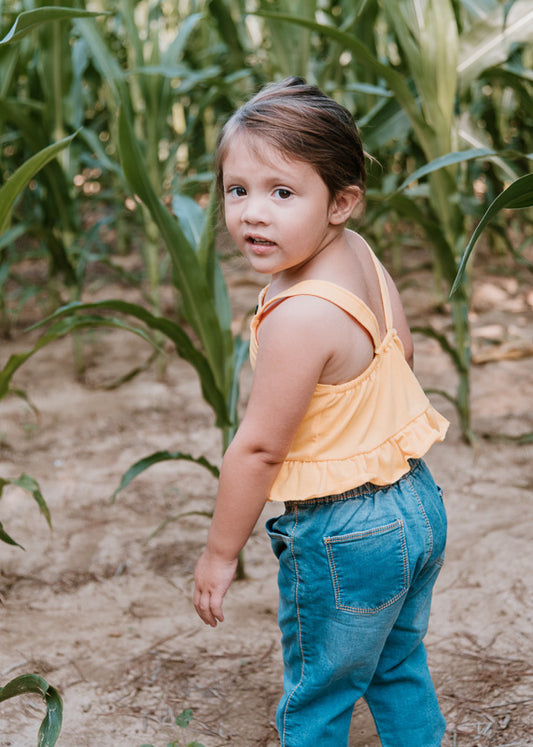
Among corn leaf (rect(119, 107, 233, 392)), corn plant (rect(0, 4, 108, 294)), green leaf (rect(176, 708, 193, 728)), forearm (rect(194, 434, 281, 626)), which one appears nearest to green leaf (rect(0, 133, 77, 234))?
corn leaf (rect(119, 107, 233, 392))

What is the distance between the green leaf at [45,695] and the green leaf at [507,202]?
2.29 ft

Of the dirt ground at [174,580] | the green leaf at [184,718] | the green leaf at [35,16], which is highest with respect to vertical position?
the green leaf at [35,16]

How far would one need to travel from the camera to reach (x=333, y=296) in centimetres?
93

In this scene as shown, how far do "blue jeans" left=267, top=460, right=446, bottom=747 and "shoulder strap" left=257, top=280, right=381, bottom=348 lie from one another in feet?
0.69

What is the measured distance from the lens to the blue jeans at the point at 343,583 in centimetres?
96

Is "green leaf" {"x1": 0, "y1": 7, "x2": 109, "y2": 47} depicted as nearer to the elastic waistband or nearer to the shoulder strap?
the shoulder strap

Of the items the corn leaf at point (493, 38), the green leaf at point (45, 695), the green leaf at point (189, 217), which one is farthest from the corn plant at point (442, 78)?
the green leaf at point (45, 695)

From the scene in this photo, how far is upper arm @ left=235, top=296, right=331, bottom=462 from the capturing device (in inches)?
35.8

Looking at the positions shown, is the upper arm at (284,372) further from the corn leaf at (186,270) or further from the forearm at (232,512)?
the corn leaf at (186,270)

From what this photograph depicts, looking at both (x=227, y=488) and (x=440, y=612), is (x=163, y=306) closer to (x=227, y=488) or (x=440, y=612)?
(x=440, y=612)

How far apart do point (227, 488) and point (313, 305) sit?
242 millimetres

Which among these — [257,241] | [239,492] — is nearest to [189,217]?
[257,241]

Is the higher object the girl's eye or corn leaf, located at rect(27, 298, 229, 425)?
the girl's eye

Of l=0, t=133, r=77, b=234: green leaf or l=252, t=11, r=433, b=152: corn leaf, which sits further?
l=252, t=11, r=433, b=152: corn leaf
